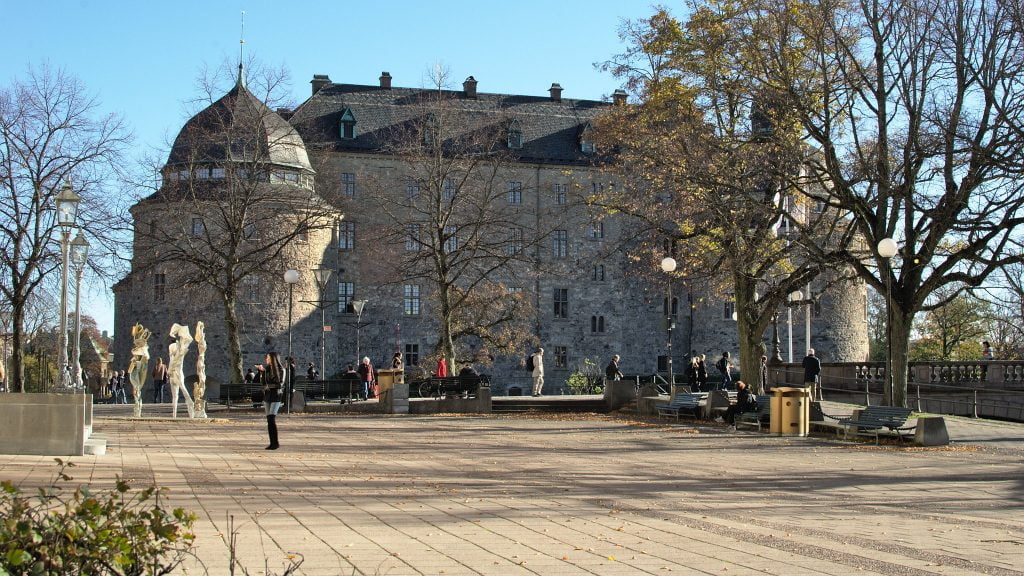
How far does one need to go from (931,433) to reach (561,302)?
50.5m

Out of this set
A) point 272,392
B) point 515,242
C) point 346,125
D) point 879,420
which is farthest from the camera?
point 346,125

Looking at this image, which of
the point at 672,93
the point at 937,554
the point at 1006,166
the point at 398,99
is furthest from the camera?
the point at 398,99

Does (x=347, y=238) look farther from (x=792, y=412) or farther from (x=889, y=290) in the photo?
(x=889, y=290)

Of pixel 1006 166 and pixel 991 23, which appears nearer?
pixel 1006 166

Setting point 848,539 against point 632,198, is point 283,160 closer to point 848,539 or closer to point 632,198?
point 632,198

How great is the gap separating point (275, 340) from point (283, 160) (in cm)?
888

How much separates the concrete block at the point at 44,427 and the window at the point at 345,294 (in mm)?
49072

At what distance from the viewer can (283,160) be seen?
5491 cm

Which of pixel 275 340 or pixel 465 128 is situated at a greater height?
pixel 465 128

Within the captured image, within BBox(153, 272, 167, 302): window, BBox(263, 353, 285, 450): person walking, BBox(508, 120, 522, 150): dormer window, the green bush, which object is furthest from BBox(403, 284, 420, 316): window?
the green bush

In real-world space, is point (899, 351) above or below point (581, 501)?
above

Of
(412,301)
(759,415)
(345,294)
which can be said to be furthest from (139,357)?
A: (412,301)

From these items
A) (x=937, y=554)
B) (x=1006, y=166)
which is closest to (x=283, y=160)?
(x=1006, y=166)

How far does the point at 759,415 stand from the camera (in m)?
23.9
